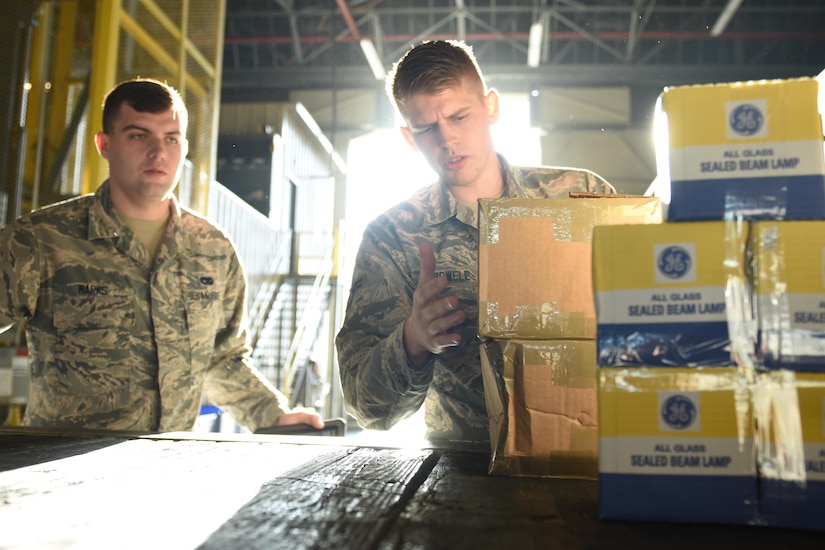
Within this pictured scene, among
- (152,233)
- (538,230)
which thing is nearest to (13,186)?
(152,233)

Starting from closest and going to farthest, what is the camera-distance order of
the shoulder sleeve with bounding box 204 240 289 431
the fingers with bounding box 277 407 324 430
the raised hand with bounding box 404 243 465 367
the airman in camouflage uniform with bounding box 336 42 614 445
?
the raised hand with bounding box 404 243 465 367 → the airman in camouflage uniform with bounding box 336 42 614 445 → the fingers with bounding box 277 407 324 430 → the shoulder sleeve with bounding box 204 240 289 431

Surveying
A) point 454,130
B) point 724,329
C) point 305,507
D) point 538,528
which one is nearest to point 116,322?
point 454,130

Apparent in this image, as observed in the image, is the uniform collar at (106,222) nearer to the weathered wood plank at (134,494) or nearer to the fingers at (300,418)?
the fingers at (300,418)

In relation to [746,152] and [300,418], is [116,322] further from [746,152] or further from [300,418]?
[746,152]

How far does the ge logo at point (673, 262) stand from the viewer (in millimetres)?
774

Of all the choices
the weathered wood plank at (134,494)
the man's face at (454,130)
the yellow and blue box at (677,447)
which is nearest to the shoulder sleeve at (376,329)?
the man's face at (454,130)

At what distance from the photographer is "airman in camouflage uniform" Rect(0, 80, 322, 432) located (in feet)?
6.97

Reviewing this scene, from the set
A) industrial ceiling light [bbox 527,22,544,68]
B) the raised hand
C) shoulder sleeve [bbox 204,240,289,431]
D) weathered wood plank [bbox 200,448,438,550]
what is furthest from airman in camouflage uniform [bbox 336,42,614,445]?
industrial ceiling light [bbox 527,22,544,68]

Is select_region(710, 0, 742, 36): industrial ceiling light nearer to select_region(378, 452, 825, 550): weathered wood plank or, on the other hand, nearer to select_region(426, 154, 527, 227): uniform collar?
select_region(426, 154, 527, 227): uniform collar

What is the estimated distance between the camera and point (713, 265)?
0.77 meters

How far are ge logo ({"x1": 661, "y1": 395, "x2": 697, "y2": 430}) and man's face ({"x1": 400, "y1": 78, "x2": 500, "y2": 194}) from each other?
4.00 ft

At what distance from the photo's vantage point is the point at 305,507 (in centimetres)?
81

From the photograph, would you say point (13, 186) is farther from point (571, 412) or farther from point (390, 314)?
point (571, 412)

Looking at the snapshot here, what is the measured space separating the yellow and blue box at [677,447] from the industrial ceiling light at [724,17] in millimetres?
9840
